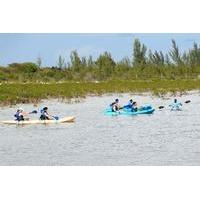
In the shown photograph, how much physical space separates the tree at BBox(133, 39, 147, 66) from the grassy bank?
138cm

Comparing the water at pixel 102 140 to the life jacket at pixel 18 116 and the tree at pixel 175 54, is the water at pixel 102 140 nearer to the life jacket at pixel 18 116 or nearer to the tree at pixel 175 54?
the life jacket at pixel 18 116

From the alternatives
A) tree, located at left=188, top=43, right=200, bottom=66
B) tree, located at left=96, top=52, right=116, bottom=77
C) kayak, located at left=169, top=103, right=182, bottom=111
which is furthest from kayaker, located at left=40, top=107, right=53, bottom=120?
kayak, located at left=169, top=103, right=182, bottom=111

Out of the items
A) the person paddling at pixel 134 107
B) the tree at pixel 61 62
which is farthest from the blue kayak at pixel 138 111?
the tree at pixel 61 62

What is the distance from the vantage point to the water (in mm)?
9398

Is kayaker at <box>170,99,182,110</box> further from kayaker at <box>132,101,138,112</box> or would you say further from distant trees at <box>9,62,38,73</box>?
distant trees at <box>9,62,38,73</box>

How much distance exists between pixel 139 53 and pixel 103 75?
178 cm

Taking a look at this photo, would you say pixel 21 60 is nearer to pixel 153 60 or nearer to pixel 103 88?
pixel 153 60

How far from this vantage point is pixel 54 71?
11172mm

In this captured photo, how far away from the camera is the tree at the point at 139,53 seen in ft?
33.3

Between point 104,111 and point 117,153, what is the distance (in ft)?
8.93

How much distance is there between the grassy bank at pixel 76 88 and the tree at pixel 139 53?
1.38 meters

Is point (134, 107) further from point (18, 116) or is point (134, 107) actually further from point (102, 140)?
point (102, 140)
